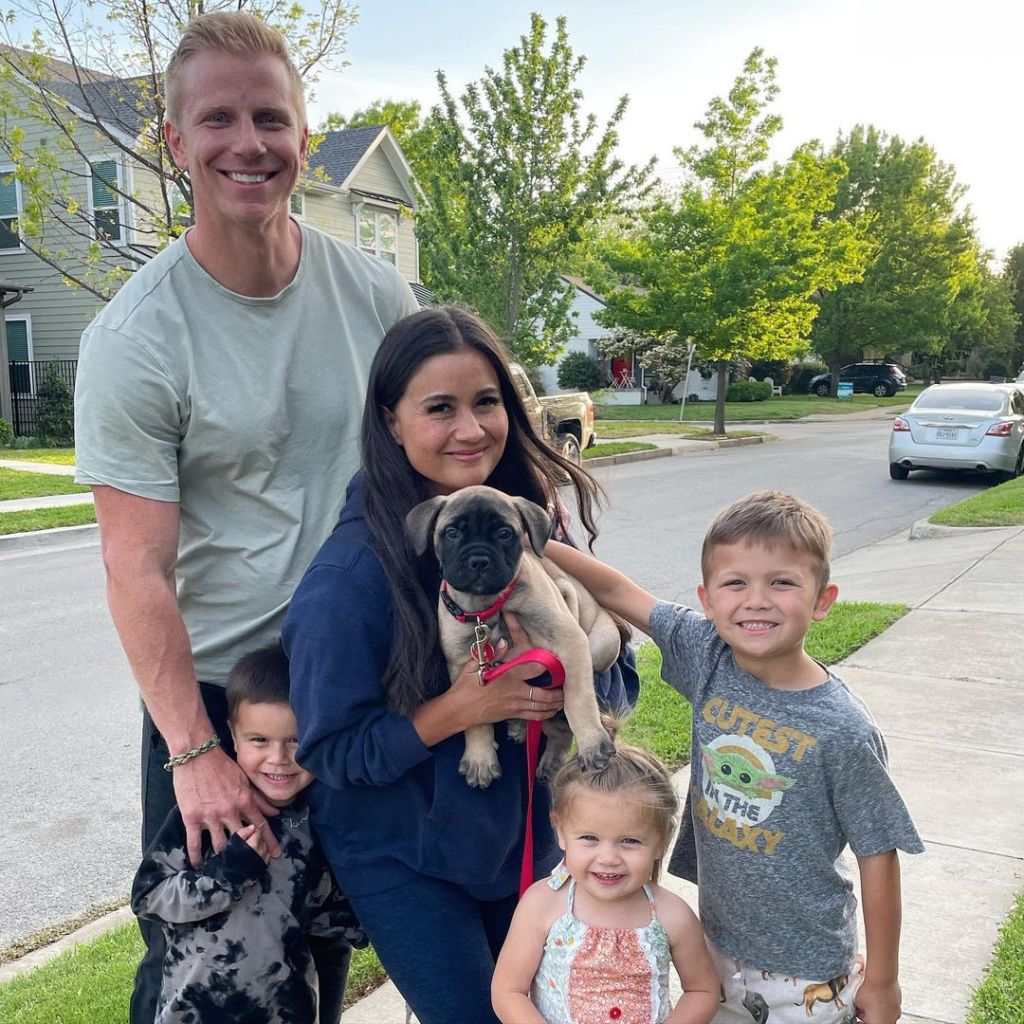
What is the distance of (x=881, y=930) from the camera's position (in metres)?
2.23

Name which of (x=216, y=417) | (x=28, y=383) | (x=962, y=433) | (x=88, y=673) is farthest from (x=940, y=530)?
(x=28, y=383)

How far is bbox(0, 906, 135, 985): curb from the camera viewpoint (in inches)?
147

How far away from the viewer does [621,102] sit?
2136 cm

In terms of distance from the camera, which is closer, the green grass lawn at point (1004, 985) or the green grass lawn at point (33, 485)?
the green grass lawn at point (1004, 985)

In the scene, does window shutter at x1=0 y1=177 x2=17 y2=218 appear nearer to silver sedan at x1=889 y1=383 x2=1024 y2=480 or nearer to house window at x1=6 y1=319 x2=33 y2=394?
house window at x1=6 y1=319 x2=33 y2=394

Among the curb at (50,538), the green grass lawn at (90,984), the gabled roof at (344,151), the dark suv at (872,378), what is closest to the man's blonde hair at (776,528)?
the green grass lawn at (90,984)

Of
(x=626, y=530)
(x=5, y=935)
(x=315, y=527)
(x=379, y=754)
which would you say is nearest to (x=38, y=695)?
(x=5, y=935)

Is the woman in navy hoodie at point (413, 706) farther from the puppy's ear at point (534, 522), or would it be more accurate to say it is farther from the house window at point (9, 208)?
the house window at point (9, 208)

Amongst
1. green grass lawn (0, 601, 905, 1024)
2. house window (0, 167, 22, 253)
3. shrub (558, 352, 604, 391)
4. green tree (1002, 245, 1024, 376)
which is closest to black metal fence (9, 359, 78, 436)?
house window (0, 167, 22, 253)

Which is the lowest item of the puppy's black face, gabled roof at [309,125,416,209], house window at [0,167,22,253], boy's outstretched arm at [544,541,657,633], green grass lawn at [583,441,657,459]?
green grass lawn at [583,441,657,459]

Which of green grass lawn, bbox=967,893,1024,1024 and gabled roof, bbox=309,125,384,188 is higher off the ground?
gabled roof, bbox=309,125,384,188

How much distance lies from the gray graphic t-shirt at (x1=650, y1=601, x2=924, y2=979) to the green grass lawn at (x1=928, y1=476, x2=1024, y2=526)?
1095 cm

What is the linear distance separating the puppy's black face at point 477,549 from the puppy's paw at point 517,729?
326 millimetres

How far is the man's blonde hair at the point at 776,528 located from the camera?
2.33 metres
